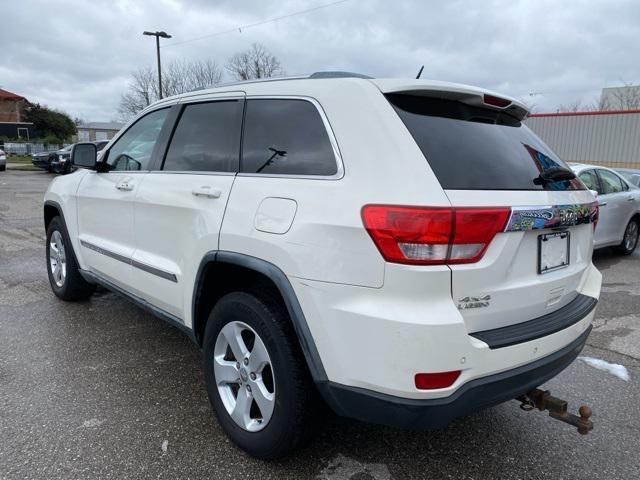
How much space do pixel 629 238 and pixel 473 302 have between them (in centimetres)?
750

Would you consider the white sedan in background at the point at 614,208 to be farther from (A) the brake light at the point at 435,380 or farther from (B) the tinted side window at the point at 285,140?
(A) the brake light at the point at 435,380

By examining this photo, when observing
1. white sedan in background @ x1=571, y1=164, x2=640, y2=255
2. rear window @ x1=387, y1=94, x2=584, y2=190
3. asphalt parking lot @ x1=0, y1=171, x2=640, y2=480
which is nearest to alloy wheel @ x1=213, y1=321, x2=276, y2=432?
asphalt parking lot @ x1=0, y1=171, x2=640, y2=480

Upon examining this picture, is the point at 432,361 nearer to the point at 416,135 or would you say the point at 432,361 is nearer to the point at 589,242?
the point at 416,135

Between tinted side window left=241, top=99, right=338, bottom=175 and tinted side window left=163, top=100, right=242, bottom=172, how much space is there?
4.3 inches

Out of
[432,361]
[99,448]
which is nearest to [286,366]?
[432,361]

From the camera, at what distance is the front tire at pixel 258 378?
221 centimetres

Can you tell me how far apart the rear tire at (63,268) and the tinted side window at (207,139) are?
1.95 metres

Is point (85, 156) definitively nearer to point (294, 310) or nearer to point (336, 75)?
point (336, 75)

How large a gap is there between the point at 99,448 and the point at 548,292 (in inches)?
92.5

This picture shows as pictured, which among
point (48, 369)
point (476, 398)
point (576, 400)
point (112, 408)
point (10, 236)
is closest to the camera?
point (476, 398)

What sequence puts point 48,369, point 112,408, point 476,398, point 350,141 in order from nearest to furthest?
point 476,398 → point 350,141 → point 112,408 → point 48,369

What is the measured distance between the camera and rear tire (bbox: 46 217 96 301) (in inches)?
181

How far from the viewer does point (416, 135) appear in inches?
82.3

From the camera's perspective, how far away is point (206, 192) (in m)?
2.68
